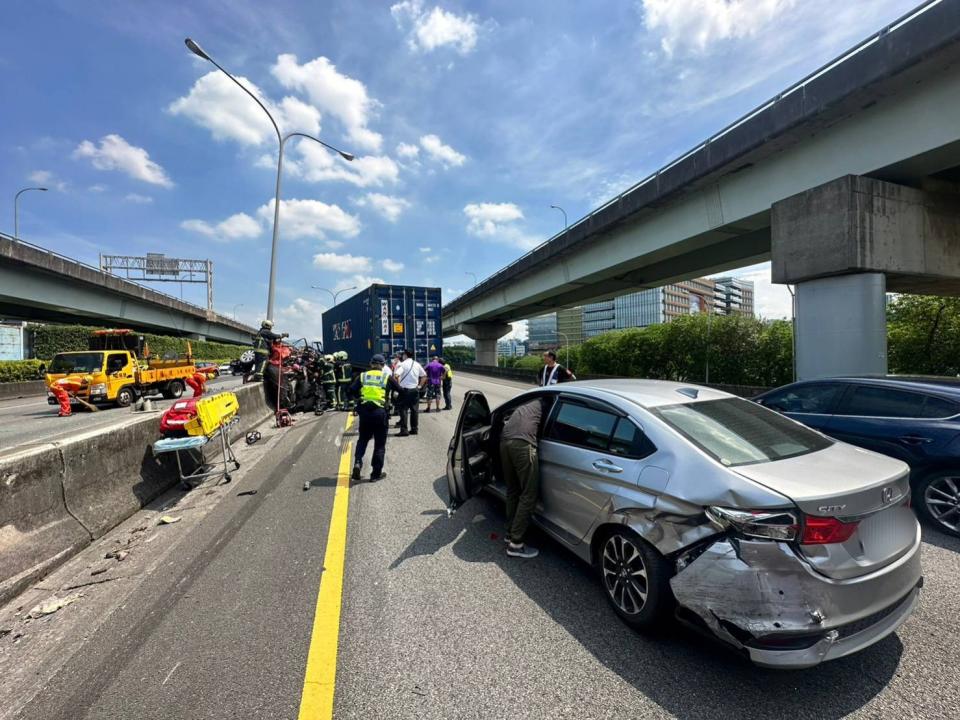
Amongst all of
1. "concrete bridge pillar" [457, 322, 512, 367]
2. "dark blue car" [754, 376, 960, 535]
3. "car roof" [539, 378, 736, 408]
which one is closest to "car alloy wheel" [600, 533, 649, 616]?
"car roof" [539, 378, 736, 408]

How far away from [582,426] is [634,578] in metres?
1.12

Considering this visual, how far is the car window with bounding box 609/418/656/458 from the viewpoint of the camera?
2867 millimetres

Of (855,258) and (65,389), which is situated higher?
(855,258)

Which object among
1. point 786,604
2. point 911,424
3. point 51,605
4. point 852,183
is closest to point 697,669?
point 786,604

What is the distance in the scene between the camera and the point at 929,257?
29.1ft

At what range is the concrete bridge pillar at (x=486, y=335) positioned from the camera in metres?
39.3

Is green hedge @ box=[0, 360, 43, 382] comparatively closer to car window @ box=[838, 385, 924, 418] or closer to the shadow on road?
the shadow on road

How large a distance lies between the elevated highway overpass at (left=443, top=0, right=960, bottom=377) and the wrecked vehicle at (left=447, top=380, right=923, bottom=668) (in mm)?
7547

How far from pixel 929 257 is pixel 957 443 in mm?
7430

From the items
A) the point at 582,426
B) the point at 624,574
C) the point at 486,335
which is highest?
the point at 486,335

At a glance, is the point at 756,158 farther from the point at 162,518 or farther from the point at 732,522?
the point at 162,518

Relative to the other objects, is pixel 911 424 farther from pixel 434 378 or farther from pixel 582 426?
pixel 434 378

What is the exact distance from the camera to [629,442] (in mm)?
3000

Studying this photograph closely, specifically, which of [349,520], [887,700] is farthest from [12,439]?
[887,700]
